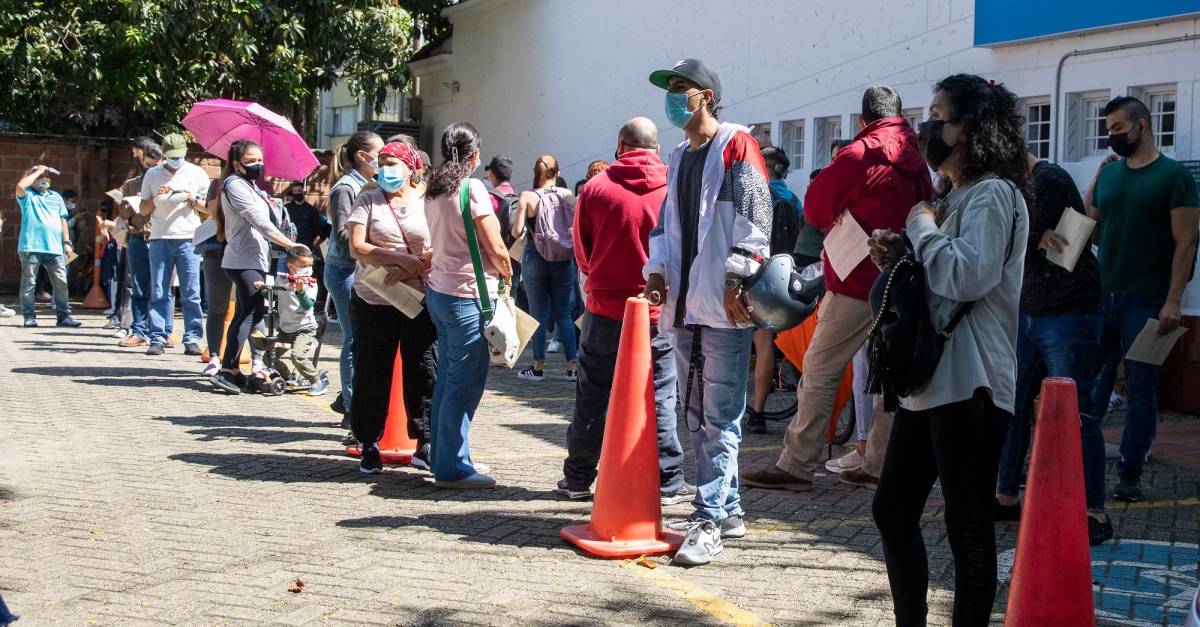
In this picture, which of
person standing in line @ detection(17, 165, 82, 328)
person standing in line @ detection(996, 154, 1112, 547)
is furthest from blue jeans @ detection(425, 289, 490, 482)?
person standing in line @ detection(17, 165, 82, 328)

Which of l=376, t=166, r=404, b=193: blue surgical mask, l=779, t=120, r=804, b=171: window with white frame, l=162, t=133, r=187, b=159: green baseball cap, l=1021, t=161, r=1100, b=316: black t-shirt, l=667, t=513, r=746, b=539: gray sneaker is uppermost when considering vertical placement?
l=779, t=120, r=804, b=171: window with white frame

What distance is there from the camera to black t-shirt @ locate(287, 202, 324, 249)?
655 inches

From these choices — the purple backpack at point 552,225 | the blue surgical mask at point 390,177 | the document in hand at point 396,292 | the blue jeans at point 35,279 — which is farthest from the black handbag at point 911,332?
the blue jeans at point 35,279

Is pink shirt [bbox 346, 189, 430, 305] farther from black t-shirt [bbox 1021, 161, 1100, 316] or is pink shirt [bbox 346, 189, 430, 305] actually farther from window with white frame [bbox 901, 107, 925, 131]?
window with white frame [bbox 901, 107, 925, 131]

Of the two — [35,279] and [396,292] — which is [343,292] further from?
[35,279]

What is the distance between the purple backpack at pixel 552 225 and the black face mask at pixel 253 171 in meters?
2.48

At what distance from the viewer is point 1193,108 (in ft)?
33.4

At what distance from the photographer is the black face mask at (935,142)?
4.11 metres

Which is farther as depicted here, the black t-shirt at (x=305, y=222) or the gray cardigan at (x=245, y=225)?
the black t-shirt at (x=305, y=222)

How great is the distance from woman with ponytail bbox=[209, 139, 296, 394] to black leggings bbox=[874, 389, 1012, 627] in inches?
282

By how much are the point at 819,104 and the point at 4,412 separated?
9.14 m

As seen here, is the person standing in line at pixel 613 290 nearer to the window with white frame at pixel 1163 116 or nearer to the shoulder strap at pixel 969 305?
the shoulder strap at pixel 969 305

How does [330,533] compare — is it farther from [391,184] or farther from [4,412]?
[4,412]

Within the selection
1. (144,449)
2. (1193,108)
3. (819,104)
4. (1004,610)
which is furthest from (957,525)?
(819,104)
